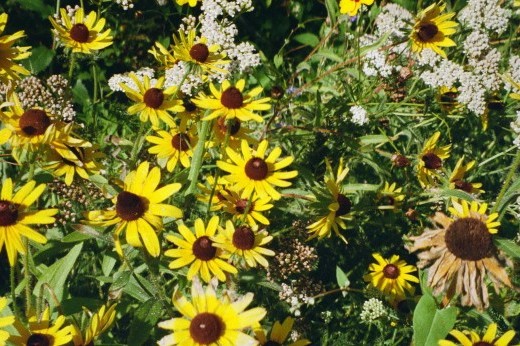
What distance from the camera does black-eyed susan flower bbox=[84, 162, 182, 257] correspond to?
1556 millimetres

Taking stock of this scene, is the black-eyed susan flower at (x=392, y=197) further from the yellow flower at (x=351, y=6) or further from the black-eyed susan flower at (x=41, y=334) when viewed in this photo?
the black-eyed susan flower at (x=41, y=334)

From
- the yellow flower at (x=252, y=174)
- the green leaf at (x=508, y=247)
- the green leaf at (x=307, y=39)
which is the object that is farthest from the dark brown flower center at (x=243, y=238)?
the green leaf at (x=307, y=39)

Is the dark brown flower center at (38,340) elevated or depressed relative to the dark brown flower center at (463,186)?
depressed

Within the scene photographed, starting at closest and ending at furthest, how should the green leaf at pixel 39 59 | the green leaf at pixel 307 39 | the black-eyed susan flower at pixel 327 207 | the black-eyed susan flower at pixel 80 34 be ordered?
Answer: 1. the black-eyed susan flower at pixel 327 207
2. the black-eyed susan flower at pixel 80 34
3. the green leaf at pixel 39 59
4. the green leaf at pixel 307 39

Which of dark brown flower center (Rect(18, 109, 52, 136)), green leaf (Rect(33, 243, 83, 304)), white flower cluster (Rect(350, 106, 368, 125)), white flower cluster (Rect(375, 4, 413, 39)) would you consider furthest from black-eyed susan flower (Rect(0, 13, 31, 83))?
white flower cluster (Rect(375, 4, 413, 39))

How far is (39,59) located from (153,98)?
4.39 ft

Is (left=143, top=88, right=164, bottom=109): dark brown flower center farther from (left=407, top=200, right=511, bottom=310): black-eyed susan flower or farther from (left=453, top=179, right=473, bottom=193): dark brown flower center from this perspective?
(left=453, top=179, right=473, bottom=193): dark brown flower center

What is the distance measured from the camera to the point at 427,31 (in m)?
2.34

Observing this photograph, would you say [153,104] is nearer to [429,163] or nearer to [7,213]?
[7,213]

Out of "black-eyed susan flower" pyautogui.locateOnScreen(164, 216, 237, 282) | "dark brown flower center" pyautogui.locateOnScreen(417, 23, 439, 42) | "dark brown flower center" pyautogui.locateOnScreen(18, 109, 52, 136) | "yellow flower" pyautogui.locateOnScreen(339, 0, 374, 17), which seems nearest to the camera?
"dark brown flower center" pyautogui.locateOnScreen(18, 109, 52, 136)

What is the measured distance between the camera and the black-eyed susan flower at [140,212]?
1556mm

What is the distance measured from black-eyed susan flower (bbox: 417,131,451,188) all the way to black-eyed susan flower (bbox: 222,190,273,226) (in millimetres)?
797

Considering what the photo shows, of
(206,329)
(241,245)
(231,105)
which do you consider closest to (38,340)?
(206,329)

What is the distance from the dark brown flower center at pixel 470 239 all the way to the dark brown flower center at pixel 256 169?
0.60m
